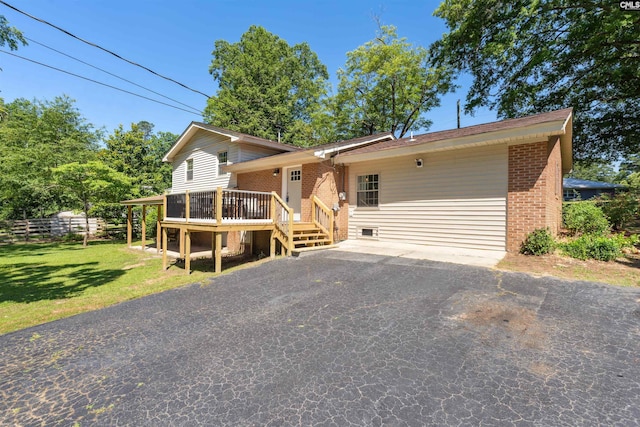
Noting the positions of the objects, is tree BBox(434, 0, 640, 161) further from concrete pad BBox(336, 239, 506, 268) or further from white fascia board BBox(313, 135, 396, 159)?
concrete pad BBox(336, 239, 506, 268)

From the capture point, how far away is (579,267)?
5.90m

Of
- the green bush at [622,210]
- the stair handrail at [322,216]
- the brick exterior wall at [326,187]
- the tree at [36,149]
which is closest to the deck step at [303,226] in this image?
the stair handrail at [322,216]

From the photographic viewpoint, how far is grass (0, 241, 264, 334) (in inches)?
206

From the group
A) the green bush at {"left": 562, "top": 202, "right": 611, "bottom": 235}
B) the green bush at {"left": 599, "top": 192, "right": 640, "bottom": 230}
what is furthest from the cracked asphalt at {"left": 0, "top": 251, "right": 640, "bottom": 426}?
the green bush at {"left": 599, "top": 192, "right": 640, "bottom": 230}

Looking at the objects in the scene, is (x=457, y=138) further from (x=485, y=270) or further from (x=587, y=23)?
(x=587, y=23)

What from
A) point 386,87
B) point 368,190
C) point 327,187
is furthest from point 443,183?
point 386,87

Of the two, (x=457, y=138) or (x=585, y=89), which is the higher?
(x=585, y=89)

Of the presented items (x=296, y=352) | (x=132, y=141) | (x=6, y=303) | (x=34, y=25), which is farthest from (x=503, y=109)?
(x=132, y=141)

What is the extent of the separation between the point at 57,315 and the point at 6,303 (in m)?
2.20

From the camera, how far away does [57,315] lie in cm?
486

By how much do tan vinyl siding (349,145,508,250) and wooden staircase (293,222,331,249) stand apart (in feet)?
4.84

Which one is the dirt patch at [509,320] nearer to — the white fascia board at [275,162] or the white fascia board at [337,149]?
the white fascia board at [337,149]

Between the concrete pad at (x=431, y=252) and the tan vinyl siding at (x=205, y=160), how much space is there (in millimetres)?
7351

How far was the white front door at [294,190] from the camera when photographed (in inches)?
445
